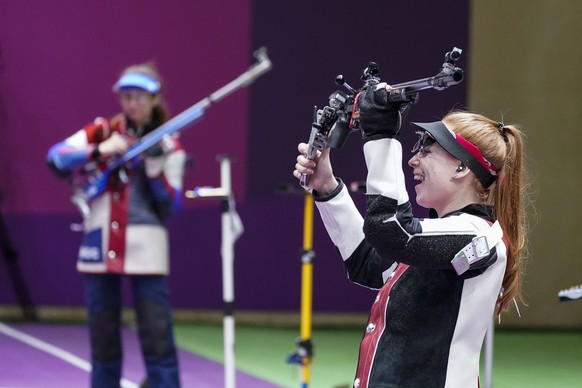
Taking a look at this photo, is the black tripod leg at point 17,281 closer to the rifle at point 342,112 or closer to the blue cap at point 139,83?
the blue cap at point 139,83

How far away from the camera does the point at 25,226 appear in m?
7.62

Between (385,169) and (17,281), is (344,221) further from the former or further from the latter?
(17,281)

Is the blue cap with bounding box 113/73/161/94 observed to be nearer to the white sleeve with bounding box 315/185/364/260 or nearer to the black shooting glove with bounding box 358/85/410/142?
the white sleeve with bounding box 315/185/364/260

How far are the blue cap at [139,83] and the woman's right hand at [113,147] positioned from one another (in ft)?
0.84

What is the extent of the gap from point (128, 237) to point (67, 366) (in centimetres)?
182

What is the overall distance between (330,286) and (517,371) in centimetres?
184

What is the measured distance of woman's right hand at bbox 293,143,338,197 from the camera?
2.41 m

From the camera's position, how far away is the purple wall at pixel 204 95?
7422 mm

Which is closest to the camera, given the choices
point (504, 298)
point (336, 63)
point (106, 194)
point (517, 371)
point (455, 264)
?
point (455, 264)

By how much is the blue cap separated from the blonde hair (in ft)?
8.14

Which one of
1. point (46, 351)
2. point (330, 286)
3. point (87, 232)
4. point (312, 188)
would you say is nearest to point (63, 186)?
point (46, 351)

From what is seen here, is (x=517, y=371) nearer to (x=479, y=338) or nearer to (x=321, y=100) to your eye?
(x=321, y=100)

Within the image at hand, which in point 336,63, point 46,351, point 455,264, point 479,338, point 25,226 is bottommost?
point 46,351

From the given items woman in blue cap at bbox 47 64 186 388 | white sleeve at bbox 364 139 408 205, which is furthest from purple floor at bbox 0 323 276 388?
white sleeve at bbox 364 139 408 205
